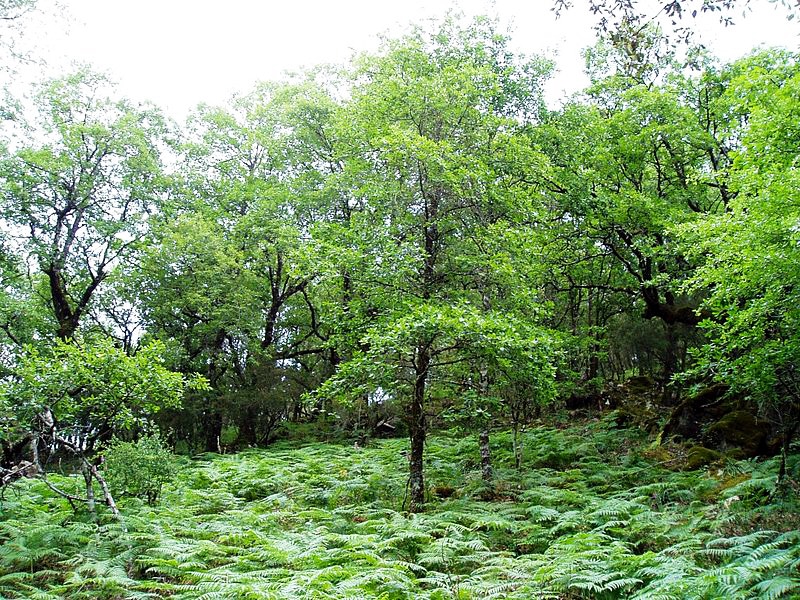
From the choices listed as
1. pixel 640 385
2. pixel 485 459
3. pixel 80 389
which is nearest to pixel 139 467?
pixel 80 389

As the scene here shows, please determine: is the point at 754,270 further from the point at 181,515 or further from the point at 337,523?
the point at 181,515

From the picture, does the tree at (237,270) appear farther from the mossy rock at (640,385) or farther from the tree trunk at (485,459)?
the mossy rock at (640,385)

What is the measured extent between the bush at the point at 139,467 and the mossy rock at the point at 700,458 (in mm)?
10080

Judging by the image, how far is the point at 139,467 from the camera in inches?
364

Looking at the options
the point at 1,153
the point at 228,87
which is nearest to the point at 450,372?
the point at 1,153

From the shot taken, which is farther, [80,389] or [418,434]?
[418,434]

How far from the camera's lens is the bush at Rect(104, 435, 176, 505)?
→ 912cm

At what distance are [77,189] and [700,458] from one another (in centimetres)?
1991

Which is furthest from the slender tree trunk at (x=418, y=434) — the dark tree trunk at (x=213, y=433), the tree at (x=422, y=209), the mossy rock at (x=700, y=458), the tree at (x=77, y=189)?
the tree at (x=77, y=189)

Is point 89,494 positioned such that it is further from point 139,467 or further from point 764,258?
point 764,258

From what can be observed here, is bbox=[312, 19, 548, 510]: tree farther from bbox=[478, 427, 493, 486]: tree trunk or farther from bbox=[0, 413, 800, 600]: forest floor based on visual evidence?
bbox=[0, 413, 800, 600]: forest floor

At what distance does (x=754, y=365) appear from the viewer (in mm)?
8172

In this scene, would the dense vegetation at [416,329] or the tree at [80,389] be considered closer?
the dense vegetation at [416,329]

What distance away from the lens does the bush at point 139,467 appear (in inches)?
359
